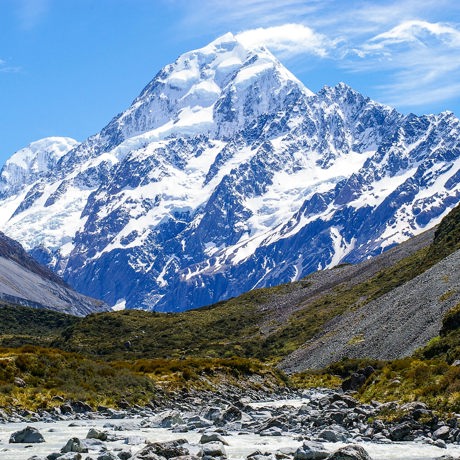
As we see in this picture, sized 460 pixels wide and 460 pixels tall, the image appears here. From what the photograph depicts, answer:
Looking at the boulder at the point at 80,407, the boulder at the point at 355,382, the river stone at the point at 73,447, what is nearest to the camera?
the river stone at the point at 73,447

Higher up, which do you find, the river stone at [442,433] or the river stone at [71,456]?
the river stone at [71,456]

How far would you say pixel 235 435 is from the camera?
144 feet

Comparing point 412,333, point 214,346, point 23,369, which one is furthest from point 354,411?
point 214,346

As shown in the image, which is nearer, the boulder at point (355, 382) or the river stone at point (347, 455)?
the river stone at point (347, 455)

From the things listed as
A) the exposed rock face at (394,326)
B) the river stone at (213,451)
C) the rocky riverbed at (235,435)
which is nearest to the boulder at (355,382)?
the exposed rock face at (394,326)

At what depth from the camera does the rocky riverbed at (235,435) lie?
1335 inches

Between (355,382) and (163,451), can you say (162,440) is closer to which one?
(163,451)

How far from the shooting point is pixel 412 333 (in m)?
97.8

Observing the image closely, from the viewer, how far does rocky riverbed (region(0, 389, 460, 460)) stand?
3391 centimetres

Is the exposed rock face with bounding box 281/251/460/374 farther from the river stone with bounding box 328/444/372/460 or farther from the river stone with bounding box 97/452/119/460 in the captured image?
the river stone with bounding box 97/452/119/460

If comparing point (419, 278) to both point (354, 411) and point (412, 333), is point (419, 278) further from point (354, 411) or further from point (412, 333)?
point (354, 411)

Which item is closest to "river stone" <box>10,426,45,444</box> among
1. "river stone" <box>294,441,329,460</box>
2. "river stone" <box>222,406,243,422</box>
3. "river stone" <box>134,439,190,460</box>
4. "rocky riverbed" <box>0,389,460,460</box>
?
"rocky riverbed" <box>0,389,460,460</box>

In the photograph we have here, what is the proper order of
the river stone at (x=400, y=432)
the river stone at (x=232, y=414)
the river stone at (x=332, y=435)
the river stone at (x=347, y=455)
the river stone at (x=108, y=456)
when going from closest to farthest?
the river stone at (x=347, y=455) → the river stone at (x=108, y=456) → the river stone at (x=332, y=435) → the river stone at (x=400, y=432) → the river stone at (x=232, y=414)

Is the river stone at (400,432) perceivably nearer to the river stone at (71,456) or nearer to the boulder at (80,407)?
the river stone at (71,456)
